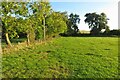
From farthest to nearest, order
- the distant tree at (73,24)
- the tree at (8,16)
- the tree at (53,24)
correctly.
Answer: the distant tree at (73,24)
the tree at (53,24)
the tree at (8,16)

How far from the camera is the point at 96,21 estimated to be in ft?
320

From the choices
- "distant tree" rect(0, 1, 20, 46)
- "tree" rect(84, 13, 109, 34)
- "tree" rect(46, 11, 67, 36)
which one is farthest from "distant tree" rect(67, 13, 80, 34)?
"distant tree" rect(0, 1, 20, 46)

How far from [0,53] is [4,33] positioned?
6779mm

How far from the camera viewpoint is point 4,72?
42.5ft

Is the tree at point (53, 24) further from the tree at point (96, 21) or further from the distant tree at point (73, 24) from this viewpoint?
the tree at point (96, 21)

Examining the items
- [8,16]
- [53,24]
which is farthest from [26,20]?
[53,24]

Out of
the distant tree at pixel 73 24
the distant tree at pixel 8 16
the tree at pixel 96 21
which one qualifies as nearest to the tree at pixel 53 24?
the distant tree at pixel 8 16

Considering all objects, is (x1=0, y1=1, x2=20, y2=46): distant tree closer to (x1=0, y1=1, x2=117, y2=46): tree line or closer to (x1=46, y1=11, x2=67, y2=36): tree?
(x1=0, y1=1, x2=117, y2=46): tree line

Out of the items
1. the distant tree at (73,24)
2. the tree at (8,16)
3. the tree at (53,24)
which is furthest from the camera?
the distant tree at (73,24)

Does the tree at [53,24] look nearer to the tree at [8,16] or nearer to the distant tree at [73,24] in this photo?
the tree at [8,16]

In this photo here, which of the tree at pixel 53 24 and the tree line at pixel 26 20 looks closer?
the tree line at pixel 26 20

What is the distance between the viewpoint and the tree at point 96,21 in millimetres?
93519

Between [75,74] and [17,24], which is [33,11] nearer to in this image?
[17,24]

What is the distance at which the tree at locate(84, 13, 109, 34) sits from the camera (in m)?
93.5
